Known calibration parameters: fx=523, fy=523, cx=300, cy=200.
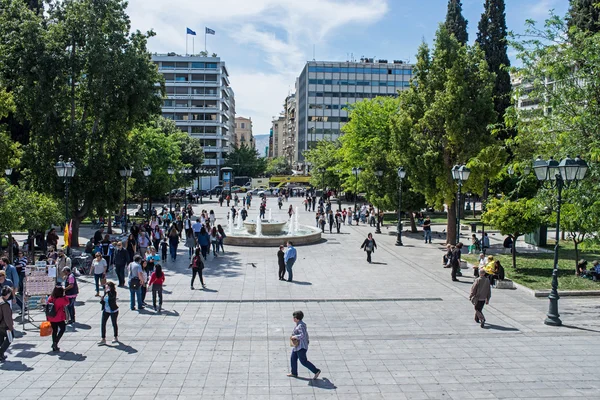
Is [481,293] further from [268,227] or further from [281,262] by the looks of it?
[268,227]

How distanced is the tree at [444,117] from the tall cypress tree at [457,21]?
20.8 metres

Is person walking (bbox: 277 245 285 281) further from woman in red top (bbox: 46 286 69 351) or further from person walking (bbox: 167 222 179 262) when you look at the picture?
woman in red top (bbox: 46 286 69 351)

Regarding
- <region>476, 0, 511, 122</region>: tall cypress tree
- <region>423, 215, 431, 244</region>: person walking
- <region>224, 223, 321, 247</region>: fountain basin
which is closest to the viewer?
<region>224, 223, 321, 247</region>: fountain basin

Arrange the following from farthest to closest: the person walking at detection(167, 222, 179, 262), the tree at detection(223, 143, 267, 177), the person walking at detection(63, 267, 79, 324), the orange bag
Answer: the tree at detection(223, 143, 267, 177) < the person walking at detection(167, 222, 179, 262) < the person walking at detection(63, 267, 79, 324) < the orange bag

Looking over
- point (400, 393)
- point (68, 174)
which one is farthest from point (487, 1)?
point (400, 393)

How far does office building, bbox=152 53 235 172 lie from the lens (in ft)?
299

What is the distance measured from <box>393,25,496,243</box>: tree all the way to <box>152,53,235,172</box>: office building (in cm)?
6800

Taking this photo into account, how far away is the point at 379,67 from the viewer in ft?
319

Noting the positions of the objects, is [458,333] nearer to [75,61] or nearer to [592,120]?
[592,120]

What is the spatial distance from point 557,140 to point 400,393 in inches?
453

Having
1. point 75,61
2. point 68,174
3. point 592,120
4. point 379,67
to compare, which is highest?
point 379,67

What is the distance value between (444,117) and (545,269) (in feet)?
29.7

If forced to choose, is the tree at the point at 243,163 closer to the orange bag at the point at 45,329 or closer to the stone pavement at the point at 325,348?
the stone pavement at the point at 325,348

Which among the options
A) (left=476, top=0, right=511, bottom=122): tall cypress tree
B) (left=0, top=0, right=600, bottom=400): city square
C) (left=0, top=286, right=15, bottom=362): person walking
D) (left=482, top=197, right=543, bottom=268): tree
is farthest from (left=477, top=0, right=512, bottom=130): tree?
(left=0, top=286, right=15, bottom=362): person walking
